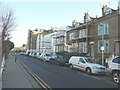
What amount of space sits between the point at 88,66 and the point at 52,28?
309ft

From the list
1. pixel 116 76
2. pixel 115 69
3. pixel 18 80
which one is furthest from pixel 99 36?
pixel 18 80

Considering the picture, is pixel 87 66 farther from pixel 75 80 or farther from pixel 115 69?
pixel 115 69

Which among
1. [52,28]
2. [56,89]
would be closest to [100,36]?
[56,89]

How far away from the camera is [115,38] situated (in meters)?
38.8

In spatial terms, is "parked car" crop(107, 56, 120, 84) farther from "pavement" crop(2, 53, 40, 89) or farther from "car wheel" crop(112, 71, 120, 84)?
"pavement" crop(2, 53, 40, 89)

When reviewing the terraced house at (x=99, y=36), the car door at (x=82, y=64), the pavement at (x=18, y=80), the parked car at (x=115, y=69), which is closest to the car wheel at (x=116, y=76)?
the parked car at (x=115, y=69)

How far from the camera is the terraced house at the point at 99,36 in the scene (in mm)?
38875

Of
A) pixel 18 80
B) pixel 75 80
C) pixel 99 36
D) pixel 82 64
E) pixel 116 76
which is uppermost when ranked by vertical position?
pixel 99 36

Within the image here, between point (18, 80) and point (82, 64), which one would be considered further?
point (82, 64)

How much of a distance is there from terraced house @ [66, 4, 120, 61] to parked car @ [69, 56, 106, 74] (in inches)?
209

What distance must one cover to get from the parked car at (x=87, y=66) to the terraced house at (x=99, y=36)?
5304mm

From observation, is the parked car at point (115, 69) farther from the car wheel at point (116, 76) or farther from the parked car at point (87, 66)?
the parked car at point (87, 66)

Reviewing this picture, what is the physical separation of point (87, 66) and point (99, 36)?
19536 millimetres

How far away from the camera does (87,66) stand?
25.4 m
